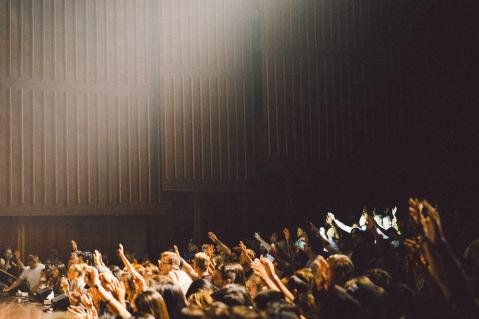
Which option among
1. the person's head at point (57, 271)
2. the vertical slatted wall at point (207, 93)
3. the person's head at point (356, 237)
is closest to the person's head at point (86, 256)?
the person's head at point (57, 271)

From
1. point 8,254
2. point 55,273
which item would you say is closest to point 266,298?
point 55,273

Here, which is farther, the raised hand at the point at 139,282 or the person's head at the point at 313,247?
the person's head at the point at 313,247

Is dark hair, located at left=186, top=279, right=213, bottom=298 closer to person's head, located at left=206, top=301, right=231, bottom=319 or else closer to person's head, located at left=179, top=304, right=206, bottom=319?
person's head, located at left=179, top=304, right=206, bottom=319

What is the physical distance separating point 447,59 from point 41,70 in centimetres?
1015

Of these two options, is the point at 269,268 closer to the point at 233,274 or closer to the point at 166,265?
the point at 233,274

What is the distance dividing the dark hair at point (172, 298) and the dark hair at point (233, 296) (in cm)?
24

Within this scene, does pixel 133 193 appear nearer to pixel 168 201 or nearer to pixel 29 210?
pixel 168 201

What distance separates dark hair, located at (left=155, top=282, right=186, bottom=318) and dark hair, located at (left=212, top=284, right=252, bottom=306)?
242mm

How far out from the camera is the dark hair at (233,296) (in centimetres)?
312

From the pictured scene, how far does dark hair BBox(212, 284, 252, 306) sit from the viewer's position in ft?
10.2

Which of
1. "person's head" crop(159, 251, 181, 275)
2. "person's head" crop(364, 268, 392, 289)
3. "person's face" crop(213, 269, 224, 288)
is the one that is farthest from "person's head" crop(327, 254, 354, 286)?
"person's head" crop(159, 251, 181, 275)

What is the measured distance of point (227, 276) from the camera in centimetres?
496

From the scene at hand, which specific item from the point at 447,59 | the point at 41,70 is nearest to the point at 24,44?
the point at 41,70

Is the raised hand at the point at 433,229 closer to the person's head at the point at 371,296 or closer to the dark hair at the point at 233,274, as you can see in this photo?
the person's head at the point at 371,296
